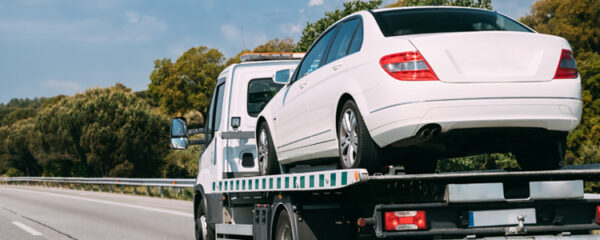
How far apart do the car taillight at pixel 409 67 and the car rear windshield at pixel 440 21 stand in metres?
0.46

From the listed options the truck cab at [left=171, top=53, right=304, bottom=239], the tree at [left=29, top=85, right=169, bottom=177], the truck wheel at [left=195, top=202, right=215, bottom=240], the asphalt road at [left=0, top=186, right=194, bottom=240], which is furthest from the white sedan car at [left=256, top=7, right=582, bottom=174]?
the tree at [left=29, top=85, right=169, bottom=177]

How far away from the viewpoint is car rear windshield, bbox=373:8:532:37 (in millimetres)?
5617

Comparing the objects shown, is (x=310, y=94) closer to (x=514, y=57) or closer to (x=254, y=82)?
(x=514, y=57)

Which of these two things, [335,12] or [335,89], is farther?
[335,12]

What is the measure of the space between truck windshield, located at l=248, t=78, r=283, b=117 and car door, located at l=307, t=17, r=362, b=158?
8.33 ft

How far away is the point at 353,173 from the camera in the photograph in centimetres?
462

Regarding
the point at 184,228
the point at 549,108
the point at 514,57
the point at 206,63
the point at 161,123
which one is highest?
the point at 206,63

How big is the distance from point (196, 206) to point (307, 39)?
20914mm

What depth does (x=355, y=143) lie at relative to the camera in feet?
18.2

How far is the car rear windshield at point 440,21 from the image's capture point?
5.62 m

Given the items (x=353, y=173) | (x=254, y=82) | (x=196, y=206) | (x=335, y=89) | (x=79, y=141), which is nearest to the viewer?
(x=353, y=173)

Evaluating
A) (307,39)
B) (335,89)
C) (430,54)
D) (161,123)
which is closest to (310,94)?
(335,89)

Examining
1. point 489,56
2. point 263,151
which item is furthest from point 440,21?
point 263,151

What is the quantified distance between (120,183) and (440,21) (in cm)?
2793
